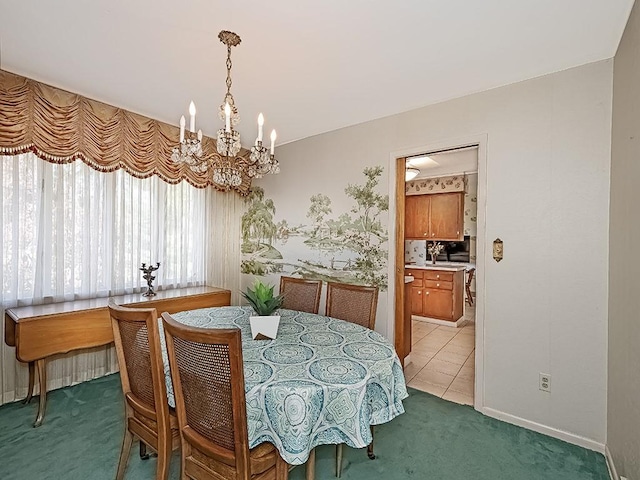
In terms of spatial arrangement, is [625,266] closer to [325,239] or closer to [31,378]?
[325,239]

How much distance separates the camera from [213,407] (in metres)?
1.26

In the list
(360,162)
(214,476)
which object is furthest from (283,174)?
(214,476)

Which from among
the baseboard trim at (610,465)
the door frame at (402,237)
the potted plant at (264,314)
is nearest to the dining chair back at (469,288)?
the door frame at (402,237)

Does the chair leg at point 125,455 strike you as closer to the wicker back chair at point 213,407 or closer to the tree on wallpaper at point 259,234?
the wicker back chair at point 213,407

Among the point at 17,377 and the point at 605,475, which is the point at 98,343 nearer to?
the point at 17,377

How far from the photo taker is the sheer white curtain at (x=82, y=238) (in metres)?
2.55

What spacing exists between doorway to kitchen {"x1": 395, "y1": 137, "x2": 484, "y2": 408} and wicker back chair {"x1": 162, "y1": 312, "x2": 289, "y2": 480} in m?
2.09

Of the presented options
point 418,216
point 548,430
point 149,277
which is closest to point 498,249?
point 548,430

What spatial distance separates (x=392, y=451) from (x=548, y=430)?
3.73 ft

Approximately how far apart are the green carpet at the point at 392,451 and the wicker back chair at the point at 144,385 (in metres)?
0.42

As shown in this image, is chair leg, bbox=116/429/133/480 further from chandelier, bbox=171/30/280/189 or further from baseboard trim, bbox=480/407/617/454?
baseboard trim, bbox=480/407/617/454

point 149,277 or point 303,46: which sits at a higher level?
point 303,46

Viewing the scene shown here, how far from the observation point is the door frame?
2480 millimetres

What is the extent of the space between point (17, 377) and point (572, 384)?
13.8 ft
